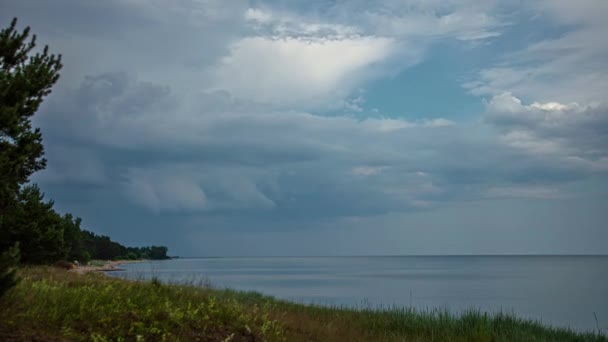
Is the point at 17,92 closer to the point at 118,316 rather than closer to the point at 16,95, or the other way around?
the point at 16,95

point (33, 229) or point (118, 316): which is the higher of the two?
point (33, 229)

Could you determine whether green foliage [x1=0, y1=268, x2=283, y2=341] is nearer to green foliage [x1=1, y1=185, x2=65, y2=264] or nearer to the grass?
the grass

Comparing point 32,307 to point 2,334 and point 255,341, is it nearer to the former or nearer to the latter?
point 2,334

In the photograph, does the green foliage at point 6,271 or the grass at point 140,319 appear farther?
the grass at point 140,319

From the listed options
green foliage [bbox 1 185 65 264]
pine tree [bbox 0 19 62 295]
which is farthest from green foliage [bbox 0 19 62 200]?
green foliage [bbox 1 185 65 264]

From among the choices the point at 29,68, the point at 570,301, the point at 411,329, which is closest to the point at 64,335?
the point at 29,68

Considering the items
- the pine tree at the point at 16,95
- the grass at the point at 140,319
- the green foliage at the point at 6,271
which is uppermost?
the pine tree at the point at 16,95

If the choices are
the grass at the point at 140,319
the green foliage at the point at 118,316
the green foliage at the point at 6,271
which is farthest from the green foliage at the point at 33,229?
the green foliage at the point at 6,271

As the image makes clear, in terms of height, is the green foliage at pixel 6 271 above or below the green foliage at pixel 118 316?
above

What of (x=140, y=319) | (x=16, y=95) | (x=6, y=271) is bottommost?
(x=140, y=319)

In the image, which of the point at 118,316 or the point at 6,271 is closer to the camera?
the point at 6,271

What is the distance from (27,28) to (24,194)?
19.1m

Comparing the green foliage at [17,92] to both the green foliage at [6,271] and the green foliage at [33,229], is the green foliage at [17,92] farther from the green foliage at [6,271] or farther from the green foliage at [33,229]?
the green foliage at [33,229]

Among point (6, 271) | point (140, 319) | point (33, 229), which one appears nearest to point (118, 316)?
point (140, 319)
